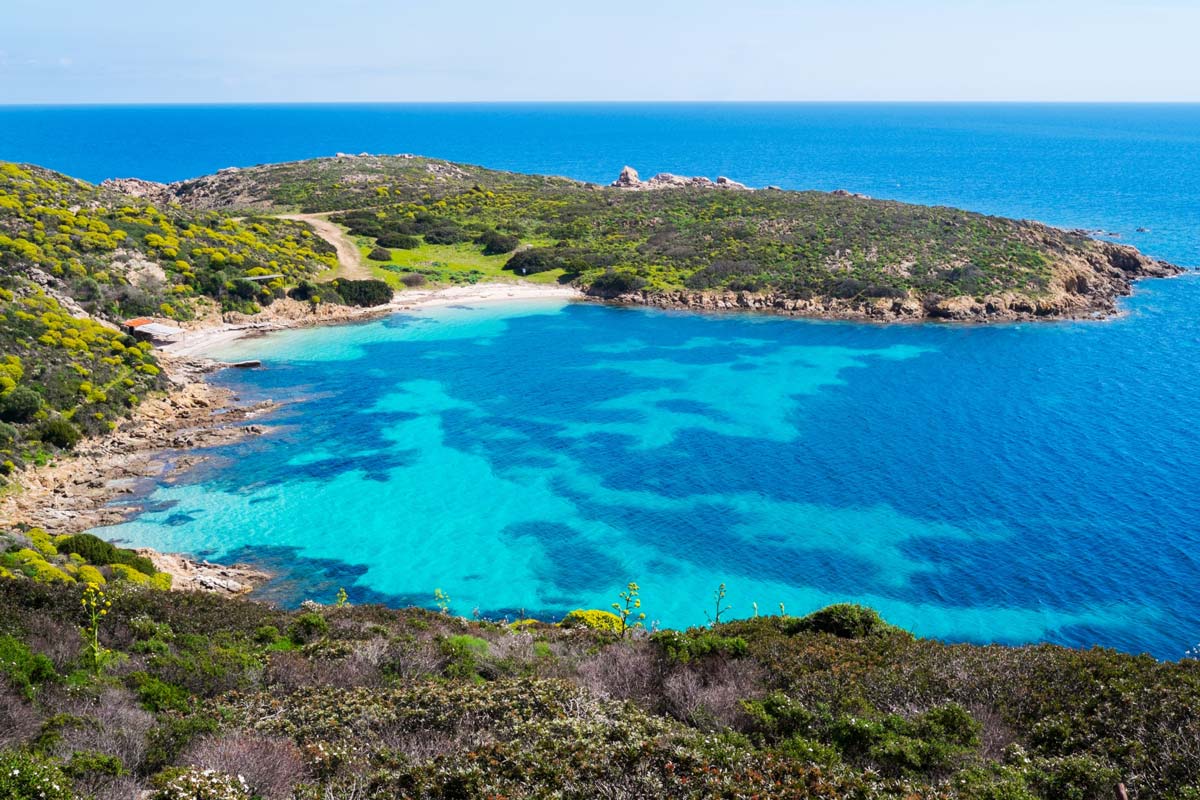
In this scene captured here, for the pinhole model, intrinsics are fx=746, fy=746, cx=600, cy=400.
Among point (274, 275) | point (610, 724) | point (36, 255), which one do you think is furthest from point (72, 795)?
point (274, 275)

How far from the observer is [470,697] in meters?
16.8

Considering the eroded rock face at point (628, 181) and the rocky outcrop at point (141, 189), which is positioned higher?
the eroded rock face at point (628, 181)

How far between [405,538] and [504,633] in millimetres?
14471

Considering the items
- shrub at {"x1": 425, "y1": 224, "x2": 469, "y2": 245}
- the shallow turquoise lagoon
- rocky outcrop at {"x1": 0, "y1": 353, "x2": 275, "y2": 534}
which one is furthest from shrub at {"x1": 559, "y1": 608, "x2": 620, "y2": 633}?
shrub at {"x1": 425, "y1": 224, "x2": 469, "y2": 245}

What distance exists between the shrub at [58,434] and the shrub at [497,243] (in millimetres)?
56954

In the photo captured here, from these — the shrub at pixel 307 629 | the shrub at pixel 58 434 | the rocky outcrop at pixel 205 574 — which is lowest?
the rocky outcrop at pixel 205 574

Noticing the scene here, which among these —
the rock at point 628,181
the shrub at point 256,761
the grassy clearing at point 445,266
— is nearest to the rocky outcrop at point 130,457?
the shrub at point 256,761

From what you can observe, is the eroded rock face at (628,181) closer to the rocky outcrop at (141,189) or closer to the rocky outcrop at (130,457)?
the rocky outcrop at (141,189)

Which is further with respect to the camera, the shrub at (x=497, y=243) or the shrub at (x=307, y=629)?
the shrub at (x=497, y=243)

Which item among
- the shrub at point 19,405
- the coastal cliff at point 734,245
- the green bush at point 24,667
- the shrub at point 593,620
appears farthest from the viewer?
the coastal cliff at point 734,245

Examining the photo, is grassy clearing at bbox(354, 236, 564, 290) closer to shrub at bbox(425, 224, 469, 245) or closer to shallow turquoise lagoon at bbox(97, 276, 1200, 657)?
shrub at bbox(425, 224, 469, 245)

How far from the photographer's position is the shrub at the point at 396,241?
9069cm

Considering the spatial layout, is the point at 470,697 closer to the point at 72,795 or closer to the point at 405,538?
the point at 72,795

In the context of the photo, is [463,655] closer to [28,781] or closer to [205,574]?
[28,781]
